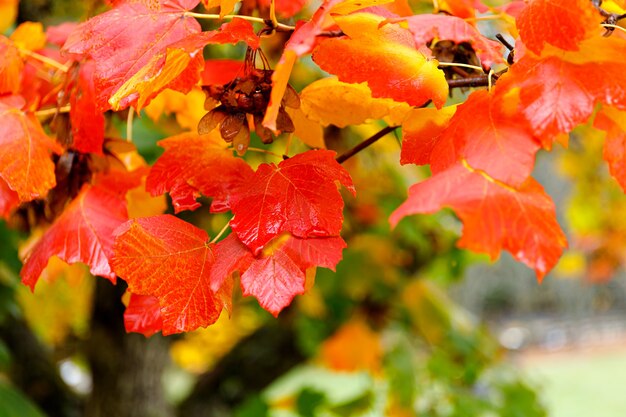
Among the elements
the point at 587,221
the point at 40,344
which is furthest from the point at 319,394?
the point at 587,221

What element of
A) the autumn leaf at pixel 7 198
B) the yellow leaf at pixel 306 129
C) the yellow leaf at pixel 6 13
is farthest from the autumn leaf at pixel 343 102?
the yellow leaf at pixel 6 13

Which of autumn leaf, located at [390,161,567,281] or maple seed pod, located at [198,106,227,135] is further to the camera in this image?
maple seed pod, located at [198,106,227,135]

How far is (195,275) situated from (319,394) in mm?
1213

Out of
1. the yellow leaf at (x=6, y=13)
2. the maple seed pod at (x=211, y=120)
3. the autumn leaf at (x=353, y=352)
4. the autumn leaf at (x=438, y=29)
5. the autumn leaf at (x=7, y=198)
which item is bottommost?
the autumn leaf at (x=353, y=352)

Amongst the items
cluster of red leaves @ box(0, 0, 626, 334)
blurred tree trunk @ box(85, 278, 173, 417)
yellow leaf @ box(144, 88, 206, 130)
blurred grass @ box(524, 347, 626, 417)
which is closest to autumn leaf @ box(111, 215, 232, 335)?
cluster of red leaves @ box(0, 0, 626, 334)

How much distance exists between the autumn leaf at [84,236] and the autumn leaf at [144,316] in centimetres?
3

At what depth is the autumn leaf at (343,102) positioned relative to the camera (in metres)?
0.56

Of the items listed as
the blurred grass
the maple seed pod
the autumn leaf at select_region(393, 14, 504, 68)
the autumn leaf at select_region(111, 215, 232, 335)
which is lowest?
the blurred grass

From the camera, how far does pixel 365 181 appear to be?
157 centimetres

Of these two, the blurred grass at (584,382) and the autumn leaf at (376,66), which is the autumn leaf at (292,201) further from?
the blurred grass at (584,382)

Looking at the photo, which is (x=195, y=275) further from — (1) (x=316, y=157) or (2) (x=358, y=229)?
(2) (x=358, y=229)

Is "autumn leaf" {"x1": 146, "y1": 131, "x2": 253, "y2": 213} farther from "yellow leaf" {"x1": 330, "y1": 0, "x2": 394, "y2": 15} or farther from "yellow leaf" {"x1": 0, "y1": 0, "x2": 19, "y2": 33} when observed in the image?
"yellow leaf" {"x1": 0, "y1": 0, "x2": 19, "y2": 33}

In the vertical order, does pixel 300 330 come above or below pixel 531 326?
above

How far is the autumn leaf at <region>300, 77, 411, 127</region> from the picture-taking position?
0.56 m
